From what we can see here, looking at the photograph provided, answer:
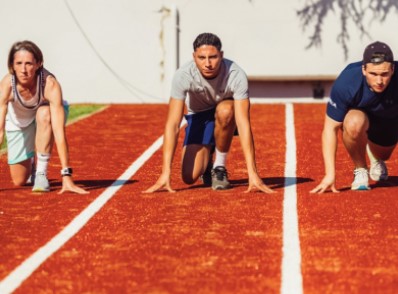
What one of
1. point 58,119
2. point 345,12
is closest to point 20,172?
point 58,119

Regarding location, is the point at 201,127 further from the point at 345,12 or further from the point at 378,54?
the point at 345,12

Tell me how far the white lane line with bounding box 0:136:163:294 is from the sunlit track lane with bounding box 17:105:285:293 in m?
0.06

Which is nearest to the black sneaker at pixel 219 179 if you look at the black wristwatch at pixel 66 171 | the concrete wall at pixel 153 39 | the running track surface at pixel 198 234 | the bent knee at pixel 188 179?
the running track surface at pixel 198 234

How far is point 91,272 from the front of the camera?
259 inches

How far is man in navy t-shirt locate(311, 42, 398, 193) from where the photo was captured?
8.91 m

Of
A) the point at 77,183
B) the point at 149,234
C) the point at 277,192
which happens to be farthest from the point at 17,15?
the point at 149,234

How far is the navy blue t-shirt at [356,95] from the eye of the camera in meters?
9.18

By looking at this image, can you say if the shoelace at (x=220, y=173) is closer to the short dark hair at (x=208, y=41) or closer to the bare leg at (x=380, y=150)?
the short dark hair at (x=208, y=41)

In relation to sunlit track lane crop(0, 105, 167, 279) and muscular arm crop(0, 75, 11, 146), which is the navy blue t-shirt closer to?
sunlit track lane crop(0, 105, 167, 279)

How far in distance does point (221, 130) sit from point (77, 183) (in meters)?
1.45

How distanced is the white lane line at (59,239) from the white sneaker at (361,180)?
6.67 feet

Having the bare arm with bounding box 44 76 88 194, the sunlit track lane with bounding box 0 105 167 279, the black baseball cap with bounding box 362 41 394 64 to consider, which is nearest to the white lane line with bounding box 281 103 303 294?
the black baseball cap with bounding box 362 41 394 64

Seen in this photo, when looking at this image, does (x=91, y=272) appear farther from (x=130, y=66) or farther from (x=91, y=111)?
(x=130, y=66)

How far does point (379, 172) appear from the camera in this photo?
10227mm
